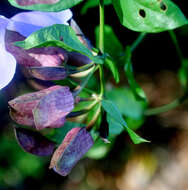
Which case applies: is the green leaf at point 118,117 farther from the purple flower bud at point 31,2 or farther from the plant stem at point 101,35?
the purple flower bud at point 31,2

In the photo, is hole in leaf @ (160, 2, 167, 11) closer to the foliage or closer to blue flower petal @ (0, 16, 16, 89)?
the foliage

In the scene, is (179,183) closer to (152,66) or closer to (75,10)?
(152,66)

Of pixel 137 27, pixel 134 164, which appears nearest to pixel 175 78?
pixel 134 164

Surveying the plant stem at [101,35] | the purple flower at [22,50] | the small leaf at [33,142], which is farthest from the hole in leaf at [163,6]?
the small leaf at [33,142]

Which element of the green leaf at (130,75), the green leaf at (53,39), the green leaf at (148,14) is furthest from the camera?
the green leaf at (130,75)

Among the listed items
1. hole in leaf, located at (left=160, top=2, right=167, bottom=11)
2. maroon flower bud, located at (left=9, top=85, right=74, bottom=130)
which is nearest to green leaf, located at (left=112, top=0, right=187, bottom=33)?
hole in leaf, located at (left=160, top=2, right=167, bottom=11)
